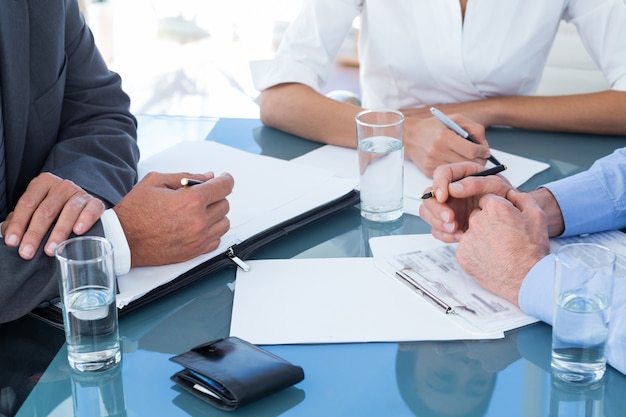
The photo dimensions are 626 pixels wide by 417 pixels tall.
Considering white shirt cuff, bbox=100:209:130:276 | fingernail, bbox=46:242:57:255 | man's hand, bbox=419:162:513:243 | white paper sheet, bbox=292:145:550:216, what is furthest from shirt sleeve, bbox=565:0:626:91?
fingernail, bbox=46:242:57:255

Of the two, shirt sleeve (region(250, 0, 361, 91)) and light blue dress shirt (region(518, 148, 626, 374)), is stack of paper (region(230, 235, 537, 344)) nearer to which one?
light blue dress shirt (region(518, 148, 626, 374))

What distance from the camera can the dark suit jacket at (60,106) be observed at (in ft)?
5.03

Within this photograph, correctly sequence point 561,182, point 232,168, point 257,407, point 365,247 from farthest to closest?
point 232,168 < point 561,182 < point 365,247 < point 257,407

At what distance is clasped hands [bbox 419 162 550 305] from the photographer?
1.23 metres

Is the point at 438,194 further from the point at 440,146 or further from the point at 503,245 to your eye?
the point at 440,146

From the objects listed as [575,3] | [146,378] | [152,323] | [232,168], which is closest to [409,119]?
[232,168]

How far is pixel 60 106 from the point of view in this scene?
1.70 meters

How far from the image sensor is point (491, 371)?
3.48 feet

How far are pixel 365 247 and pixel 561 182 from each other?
39cm

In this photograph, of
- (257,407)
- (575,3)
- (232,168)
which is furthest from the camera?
(575,3)

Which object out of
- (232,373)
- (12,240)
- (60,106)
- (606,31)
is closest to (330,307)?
(232,373)

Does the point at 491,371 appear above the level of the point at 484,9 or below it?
below

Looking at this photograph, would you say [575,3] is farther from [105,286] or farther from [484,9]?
[105,286]

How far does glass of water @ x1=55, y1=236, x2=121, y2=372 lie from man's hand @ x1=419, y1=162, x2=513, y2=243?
0.55m
